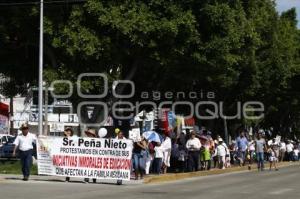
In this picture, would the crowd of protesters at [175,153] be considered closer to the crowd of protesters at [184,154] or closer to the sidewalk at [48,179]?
the crowd of protesters at [184,154]

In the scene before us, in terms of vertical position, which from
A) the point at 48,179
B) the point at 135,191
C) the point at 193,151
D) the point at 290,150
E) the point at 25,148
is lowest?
the point at 135,191

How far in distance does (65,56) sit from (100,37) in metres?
2.18

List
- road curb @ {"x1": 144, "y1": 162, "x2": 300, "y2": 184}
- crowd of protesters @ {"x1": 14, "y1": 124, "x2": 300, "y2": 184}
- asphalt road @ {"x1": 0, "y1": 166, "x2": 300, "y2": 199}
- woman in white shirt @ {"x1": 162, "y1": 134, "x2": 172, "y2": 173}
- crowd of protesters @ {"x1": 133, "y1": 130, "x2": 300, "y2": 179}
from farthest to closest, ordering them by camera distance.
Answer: woman in white shirt @ {"x1": 162, "y1": 134, "x2": 172, "y2": 173}
road curb @ {"x1": 144, "y1": 162, "x2": 300, "y2": 184}
crowd of protesters @ {"x1": 133, "y1": 130, "x2": 300, "y2": 179}
crowd of protesters @ {"x1": 14, "y1": 124, "x2": 300, "y2": 184}
asphalt road @ {"x1": 0, "y1": 166, "x2": 300, "y2": 199}

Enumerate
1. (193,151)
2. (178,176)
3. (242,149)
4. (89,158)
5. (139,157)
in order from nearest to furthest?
(89,158)
(139,157)
(178,176)
(193,151)
(242,149)

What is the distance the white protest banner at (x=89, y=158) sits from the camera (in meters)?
20.8

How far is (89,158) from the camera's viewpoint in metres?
21.2

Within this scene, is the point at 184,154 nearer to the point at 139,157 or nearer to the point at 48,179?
the point at 139,157

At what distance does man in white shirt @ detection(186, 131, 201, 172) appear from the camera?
91.2 ft

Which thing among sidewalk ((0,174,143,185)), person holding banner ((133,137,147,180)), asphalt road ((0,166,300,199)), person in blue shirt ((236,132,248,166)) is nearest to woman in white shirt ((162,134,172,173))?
person holding banner ((133,137,147,180))

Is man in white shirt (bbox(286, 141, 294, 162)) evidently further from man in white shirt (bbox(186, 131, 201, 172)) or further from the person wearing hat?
the person wearing hat

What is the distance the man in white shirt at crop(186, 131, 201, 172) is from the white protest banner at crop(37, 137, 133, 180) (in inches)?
288

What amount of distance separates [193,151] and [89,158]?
7.73 metres

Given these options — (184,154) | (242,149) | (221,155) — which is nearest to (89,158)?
(184,154)

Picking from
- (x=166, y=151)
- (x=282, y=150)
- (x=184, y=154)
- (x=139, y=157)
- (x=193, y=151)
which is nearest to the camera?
(x=139, y=157)
